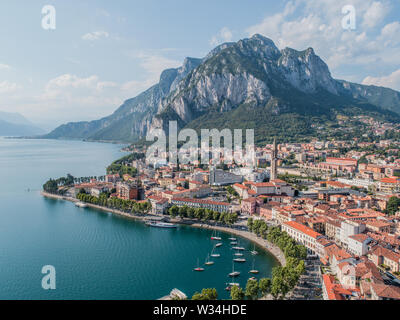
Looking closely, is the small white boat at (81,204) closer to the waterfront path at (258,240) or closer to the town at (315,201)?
the town at (315,201)

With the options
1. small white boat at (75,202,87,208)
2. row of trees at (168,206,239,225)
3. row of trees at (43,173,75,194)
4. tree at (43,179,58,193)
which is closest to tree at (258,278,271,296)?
row of trees at (168,206,239,225)

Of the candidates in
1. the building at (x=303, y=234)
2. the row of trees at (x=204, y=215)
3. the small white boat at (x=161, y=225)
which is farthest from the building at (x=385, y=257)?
the small white boat at (x=161, y=225)

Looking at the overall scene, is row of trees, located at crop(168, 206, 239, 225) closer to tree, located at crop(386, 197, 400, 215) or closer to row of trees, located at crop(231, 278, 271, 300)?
row of trees, located at crop(231, 278, 271, 300)

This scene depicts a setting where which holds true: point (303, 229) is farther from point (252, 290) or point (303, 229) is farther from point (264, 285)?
point (252, 290)
